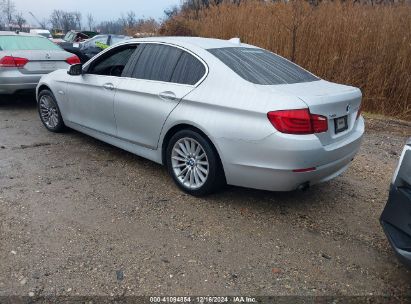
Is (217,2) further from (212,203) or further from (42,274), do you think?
(42,274)

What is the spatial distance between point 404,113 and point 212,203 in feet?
18.0

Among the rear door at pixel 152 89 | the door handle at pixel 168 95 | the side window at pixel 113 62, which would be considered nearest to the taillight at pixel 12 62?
the side window at pixel 113 62

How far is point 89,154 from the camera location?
4941mm

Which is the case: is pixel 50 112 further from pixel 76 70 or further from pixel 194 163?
pixel 194 163

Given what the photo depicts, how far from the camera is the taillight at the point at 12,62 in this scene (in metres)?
6.59

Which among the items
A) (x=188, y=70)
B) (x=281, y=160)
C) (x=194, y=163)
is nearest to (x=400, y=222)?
(x=281, y=160)

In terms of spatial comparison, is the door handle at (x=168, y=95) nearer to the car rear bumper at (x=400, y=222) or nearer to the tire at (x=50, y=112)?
the car rear bumper at (x=400, y=222)

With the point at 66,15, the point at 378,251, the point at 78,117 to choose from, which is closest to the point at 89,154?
the point at 78,117

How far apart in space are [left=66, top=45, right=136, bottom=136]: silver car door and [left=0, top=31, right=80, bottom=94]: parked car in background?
7.30 ft

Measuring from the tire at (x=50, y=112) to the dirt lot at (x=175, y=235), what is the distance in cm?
102

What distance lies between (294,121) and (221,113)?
26.4 inches

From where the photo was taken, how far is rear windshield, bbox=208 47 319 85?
11.4 feet

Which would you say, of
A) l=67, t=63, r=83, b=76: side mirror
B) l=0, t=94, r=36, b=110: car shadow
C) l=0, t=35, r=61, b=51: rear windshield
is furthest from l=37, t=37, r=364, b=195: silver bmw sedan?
l=0, t=94, r=36, b=110: car shadow

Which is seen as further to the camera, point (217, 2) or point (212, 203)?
point (217, 2)
